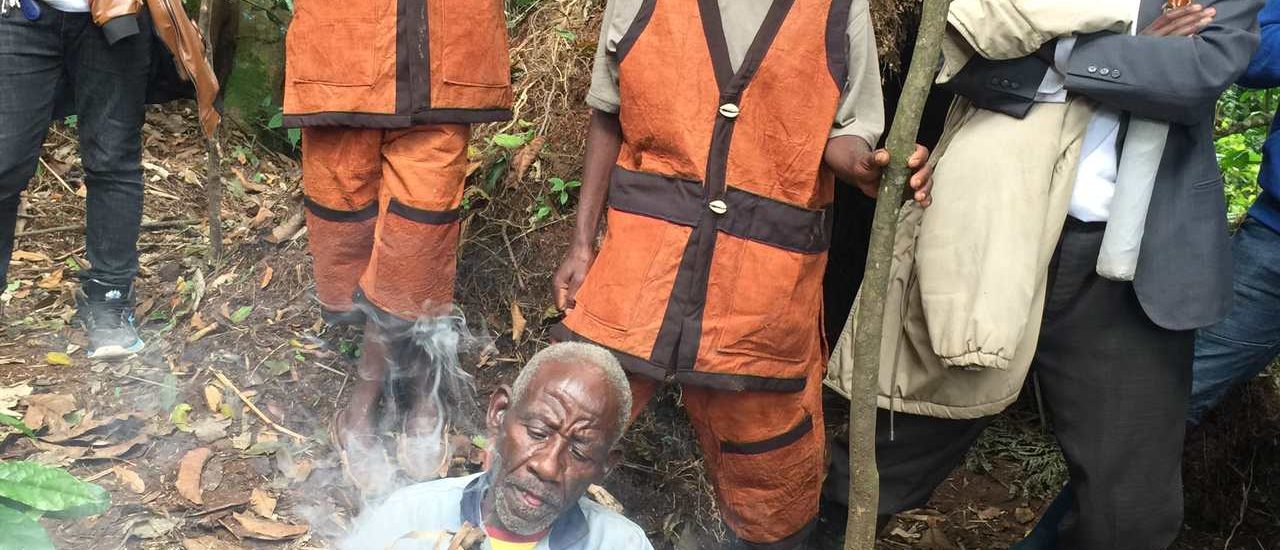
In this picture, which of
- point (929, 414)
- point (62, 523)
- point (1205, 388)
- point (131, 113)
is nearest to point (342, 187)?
point (131, 113)

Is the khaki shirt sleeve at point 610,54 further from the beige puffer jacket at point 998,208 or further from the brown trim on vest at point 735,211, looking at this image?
the beige puffer jacket at point 998,208

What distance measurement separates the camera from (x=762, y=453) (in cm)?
312

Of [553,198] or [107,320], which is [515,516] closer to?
[553,198]

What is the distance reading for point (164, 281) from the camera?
17.0 ft

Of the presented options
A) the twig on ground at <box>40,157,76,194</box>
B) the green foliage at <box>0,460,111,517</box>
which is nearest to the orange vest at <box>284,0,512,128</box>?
the green foliage at <box>0,460,111,517</box>

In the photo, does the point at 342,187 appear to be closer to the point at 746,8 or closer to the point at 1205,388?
the point at 746,8

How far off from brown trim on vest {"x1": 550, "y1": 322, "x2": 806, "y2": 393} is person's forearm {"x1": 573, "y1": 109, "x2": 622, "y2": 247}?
331 millimetres

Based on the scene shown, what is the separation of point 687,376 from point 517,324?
65.9 inches

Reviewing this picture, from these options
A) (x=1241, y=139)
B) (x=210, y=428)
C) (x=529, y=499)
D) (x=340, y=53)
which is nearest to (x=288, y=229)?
(x=210, y=428)

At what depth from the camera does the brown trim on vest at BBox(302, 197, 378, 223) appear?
368 centimetres

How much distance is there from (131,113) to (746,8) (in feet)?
7.91

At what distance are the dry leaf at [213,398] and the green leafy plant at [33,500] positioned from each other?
6.04 ft

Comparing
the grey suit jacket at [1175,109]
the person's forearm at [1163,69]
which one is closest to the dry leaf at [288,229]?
the grey suit jacket at [1175,109]

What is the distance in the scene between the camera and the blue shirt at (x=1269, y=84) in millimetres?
3254
